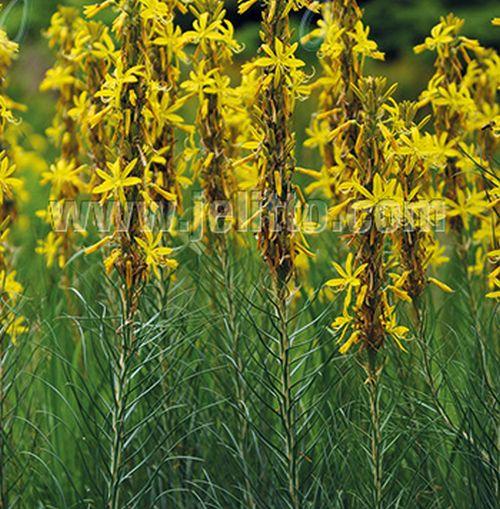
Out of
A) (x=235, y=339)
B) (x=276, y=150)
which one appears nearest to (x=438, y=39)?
(x=276, y=150)

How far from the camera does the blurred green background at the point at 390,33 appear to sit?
12.1 m

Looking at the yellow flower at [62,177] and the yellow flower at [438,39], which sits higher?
the yellow flower at [438,39]

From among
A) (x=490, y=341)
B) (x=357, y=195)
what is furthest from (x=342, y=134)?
(x=490, y=341)

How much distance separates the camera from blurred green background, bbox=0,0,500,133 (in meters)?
12.1

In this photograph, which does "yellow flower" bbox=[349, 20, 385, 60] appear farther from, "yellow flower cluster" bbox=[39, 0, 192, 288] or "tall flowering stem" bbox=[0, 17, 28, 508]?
"tall flowering stem" bbox=[0, 17, 28, 508]

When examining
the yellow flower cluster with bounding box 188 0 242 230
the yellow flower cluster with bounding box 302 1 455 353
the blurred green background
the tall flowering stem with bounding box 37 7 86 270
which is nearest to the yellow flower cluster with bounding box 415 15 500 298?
the yellow flower cluster with bounding box 302 1 455 353

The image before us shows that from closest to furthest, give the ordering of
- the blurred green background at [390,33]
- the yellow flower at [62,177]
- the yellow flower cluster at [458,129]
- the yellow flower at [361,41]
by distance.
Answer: the yellow flower at [361,41] → the yellow flower cluster at [458,129] → the yellow flower at [62,177] → the blurred green background at [390,33]

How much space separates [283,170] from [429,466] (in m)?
1.31

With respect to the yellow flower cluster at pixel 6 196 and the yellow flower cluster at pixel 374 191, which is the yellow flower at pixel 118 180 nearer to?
the yellow flower cluster at pixel 6 196

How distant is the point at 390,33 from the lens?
1342 cm

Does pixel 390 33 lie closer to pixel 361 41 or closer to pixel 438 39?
pixel 438 39

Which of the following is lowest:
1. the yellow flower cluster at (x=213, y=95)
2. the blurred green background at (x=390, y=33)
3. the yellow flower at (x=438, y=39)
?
the yellow flower cluster at (x=213, y=95)

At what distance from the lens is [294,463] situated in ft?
9.72

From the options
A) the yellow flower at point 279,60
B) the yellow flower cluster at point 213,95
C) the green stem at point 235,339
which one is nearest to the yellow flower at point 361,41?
the yellow flower cluster at point 213,95
